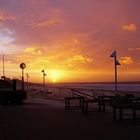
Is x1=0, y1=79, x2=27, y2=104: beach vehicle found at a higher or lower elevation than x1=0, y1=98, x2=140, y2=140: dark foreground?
higher

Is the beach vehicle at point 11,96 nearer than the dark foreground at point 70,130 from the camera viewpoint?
No

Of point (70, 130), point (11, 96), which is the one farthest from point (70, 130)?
point (11, 96)

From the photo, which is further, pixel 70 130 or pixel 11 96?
pixel 11 96

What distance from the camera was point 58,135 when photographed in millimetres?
11055

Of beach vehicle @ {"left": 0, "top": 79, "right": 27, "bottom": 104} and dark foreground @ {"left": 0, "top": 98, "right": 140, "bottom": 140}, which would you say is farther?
beach vehicle @ {"left": 0, "top": 79, "right": 27, "bottom": 104}

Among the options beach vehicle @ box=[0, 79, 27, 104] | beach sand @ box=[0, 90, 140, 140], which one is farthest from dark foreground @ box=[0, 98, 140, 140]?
beach vehicle @ box=[0, 79, 27, 104]

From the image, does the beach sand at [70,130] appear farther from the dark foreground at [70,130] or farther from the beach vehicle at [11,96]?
the beach vehicle at [11,96]

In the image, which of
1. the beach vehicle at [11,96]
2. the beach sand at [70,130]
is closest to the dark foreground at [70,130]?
the beach sand at [70,130]

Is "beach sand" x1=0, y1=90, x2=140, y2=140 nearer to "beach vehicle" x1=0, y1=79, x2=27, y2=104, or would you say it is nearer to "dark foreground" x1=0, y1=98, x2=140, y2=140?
"dark foreground" x1=0, y1=98, x2=140, y2=140

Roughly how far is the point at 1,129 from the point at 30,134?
1657 millimetres

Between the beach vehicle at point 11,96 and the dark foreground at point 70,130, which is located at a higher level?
the beach vehicle at point 11,96

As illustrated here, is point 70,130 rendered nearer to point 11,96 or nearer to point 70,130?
point 70,130

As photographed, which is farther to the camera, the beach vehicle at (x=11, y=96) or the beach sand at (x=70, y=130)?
the beach vehicle at (x=11, y=96)

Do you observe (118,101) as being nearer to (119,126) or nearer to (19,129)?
(119,126)
